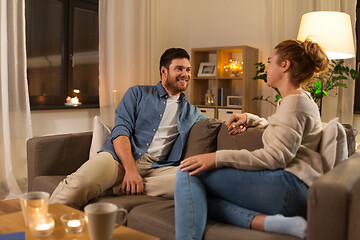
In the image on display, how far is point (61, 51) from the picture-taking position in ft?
12.9

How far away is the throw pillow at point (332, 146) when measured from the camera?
158 cm

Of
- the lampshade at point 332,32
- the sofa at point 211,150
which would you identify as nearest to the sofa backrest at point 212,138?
the sofa at point 211,150

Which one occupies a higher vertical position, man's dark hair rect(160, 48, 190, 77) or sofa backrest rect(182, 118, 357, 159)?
man's dark hair rect(160, 48, 190, 77)

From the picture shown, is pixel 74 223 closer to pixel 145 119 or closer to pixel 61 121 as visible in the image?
pixel 145 119

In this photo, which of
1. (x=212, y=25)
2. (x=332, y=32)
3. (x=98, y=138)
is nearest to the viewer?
(x=98, y=138)

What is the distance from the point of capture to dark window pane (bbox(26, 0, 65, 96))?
370 centimetres

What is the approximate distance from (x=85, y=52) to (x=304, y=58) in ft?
9.64

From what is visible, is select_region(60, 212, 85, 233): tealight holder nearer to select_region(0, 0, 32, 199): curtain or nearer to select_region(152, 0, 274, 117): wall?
select_region(0, 0, 32, 199): curtain

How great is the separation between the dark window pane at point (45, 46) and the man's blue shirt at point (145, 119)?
1.73 m

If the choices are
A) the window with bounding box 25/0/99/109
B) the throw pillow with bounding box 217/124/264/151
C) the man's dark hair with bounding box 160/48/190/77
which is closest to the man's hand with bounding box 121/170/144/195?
the throw pillow with bounding box 217/124/264/151

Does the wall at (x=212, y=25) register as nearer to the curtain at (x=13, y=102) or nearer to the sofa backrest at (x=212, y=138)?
the curtain at (x=13, y=102)

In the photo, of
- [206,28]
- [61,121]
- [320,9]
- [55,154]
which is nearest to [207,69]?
[206,28]

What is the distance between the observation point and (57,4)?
3883 millimetres

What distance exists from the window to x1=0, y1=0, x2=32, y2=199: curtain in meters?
0.28
